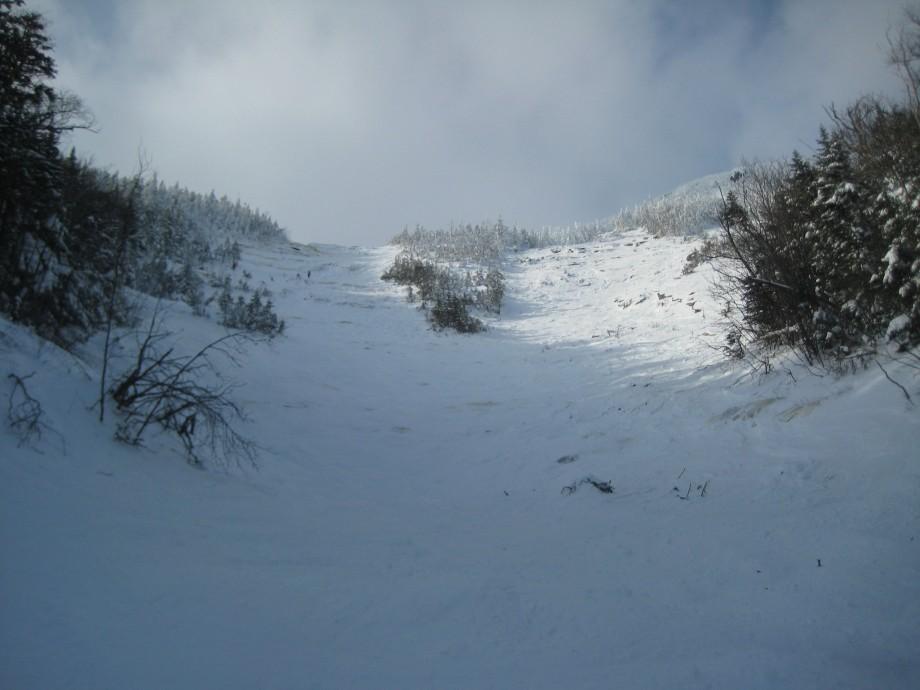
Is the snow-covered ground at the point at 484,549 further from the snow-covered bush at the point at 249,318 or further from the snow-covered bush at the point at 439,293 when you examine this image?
the snow-covered bush at the point at 439,293

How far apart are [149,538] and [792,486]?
7.24m

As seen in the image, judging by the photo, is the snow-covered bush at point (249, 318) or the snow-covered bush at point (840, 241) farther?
the snow-covered bush at point (249, 318)

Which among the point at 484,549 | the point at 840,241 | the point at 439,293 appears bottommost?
the point at 484,549

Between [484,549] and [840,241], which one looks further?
[840,241]

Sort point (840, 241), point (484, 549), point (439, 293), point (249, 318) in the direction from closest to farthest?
point (484, 549) → point (840, 241) → point (249, 318) → point (439, 293)

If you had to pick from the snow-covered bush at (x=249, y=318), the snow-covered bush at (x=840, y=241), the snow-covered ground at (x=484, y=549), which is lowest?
the snow-covered ground at (x=484, y=549)

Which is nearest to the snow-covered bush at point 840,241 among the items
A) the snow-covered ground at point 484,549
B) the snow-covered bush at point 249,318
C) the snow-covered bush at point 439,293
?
the snow-covered ground at point 484,549

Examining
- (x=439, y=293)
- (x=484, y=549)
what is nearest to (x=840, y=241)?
(x=484, y=549)

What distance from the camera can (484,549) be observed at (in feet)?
16.5

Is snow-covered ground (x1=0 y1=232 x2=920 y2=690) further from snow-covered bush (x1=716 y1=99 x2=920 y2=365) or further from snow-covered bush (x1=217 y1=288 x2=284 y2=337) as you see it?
snow-covered bush (x1=217 y1=288 x2=284 y2=337)

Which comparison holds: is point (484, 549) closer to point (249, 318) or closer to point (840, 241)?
point (840, 241)

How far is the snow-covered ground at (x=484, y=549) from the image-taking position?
8.84 feet

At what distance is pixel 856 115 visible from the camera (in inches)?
370

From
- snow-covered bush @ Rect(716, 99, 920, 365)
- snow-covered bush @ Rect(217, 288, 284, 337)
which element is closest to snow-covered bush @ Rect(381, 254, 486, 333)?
snow-covered bush @ Rect(217, 288, 284, 337)
